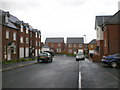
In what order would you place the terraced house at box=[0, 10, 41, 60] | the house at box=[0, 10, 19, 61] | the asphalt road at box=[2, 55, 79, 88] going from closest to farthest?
the asphalt road at box=[2, 55, 79, 88], the house at box=[0, 10, 19, 61], the terraced house at box=[0, 10, 41, 60]

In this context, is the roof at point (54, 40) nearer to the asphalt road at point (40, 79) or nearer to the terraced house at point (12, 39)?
the terraced house at point (12, 39)

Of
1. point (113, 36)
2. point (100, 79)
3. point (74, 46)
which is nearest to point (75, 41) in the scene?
point (74, 46)

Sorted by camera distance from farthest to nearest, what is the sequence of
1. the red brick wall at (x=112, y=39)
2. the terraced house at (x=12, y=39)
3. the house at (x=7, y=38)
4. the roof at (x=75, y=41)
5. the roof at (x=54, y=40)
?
the roof at (x=54, y=40)
the roof at (x=75, y=41)
the red brick wall at (x=112, y=39)
the terraced house at (x=12, y=39)
the house at (x=7, y=38)

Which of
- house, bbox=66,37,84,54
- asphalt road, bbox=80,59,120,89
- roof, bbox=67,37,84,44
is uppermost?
roof, bbox=67,37,84,44

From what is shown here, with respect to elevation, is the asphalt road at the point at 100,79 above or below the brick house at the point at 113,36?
below

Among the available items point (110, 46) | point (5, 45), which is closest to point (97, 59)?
point (110, 46)

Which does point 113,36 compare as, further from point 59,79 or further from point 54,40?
point 54,40

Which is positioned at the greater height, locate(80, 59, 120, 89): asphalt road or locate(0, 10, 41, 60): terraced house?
locate(0, 10, 41, 60): terraced house

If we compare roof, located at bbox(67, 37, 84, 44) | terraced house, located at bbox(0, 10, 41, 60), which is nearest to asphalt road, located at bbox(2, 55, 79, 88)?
terraced house, located at bbox(0, 10, 41, 60)

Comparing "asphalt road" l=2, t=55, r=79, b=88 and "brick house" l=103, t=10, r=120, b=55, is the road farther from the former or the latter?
"brick house" l=103, t=10, r=120, b=55

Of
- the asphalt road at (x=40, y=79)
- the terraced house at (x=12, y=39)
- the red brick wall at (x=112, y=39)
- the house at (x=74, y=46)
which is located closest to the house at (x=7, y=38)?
the terraced house at (x=12, y=39)

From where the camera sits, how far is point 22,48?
29.1m

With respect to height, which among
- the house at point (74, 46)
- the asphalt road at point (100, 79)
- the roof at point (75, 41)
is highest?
the roof at point (75, 41)

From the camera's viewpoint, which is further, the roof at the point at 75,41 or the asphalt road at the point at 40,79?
the roof at the point at 75,41
